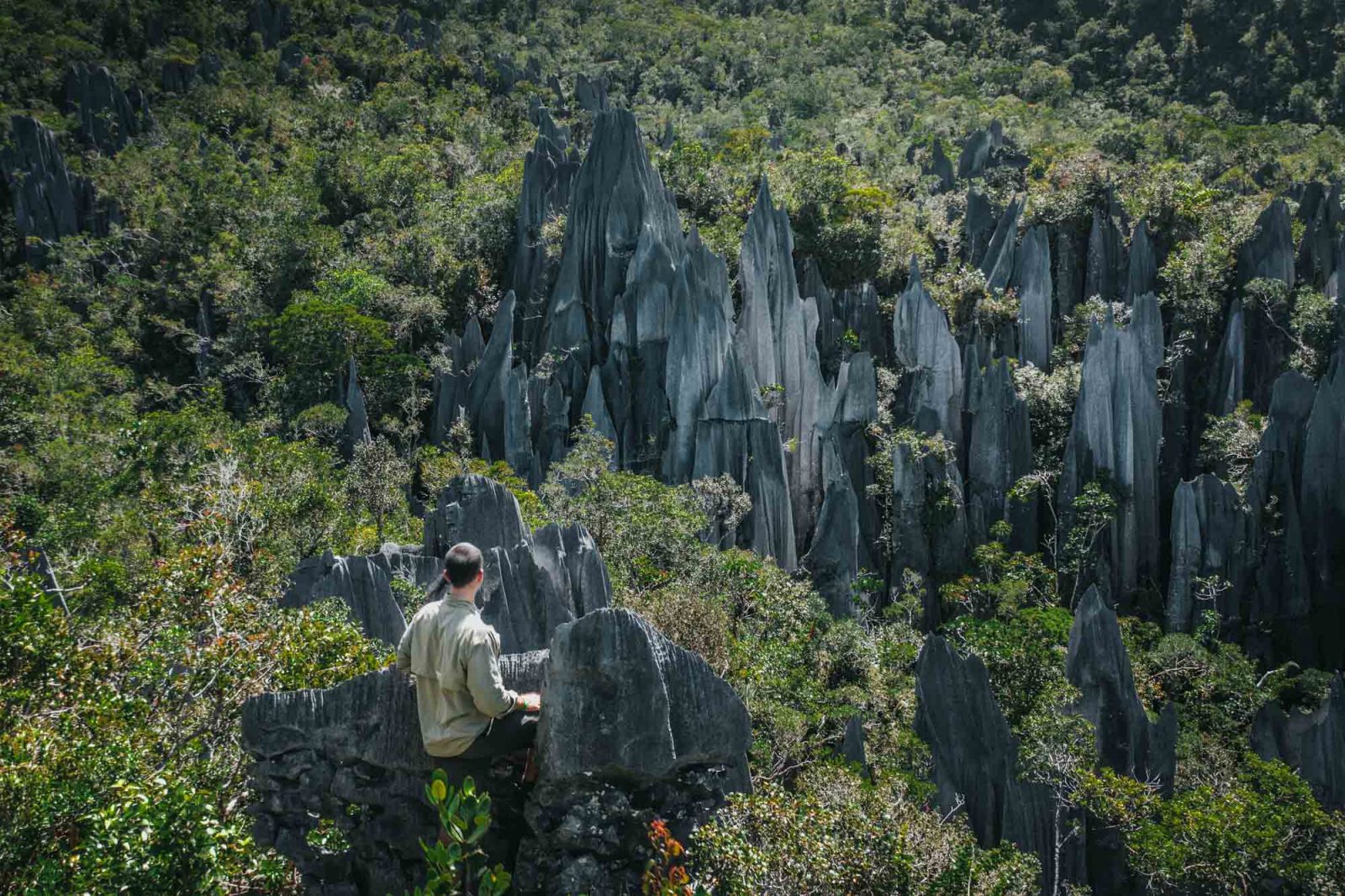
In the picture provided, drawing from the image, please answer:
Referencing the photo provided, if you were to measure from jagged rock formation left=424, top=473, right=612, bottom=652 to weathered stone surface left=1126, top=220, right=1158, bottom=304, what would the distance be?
27397mm

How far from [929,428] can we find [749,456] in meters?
6.48

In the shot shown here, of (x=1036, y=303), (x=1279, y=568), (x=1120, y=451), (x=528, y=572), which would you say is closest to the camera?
(x=528, y=572)

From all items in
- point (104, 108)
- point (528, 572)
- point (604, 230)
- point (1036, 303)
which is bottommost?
point (528, 572)

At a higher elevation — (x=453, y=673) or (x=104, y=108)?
(x=104, y=108)

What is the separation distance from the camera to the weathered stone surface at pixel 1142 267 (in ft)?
114

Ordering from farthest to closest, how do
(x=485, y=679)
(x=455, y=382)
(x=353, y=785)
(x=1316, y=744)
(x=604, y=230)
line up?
1. (x=604, y=230)
2. (x=455, y=382)
3. (x=1316, y=744)
4. (x=353, y=785)
5. (x=485, y=679)

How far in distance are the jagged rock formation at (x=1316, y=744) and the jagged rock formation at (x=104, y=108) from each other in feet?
187

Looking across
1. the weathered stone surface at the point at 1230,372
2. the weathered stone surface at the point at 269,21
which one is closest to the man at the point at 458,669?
the weathered stone surface at the point at 1230,372

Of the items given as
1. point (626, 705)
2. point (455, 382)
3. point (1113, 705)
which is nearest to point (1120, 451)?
point (1113, 705)

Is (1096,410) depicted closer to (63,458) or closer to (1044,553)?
(1044,553)

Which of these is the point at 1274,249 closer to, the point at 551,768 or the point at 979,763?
the point at 979,763

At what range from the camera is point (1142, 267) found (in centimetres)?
3484

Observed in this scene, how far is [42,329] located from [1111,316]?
38.6 meters

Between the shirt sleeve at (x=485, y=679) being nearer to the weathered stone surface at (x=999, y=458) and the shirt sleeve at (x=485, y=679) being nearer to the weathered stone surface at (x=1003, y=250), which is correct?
the weathered stone surface at (x=999, y=458)
